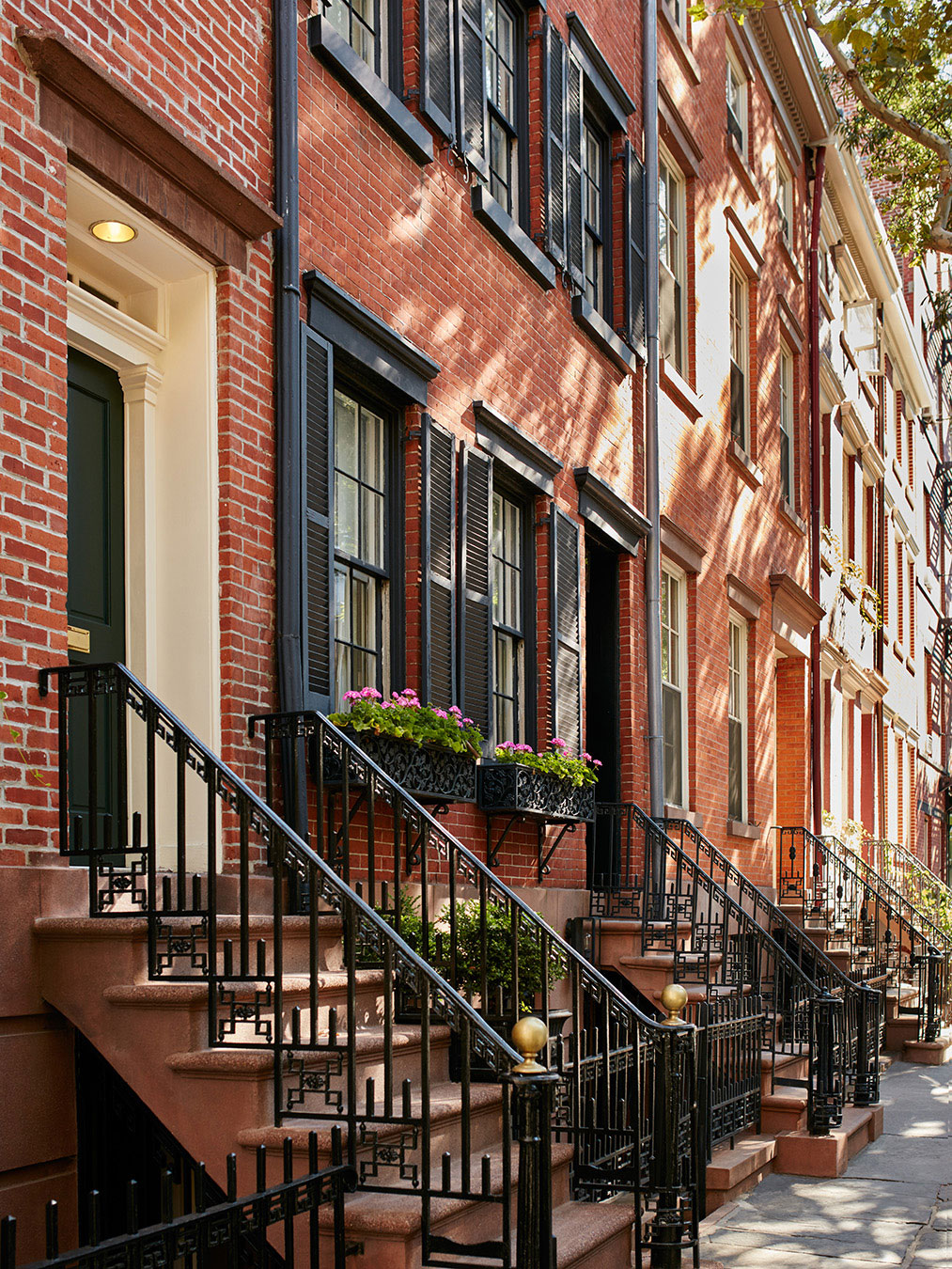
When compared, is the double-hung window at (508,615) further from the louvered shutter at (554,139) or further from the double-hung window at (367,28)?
the double-hung window at (367,28)

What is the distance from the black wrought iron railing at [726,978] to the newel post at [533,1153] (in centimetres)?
358

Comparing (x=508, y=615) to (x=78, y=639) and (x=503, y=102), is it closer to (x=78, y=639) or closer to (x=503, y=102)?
(x=503, y=102)

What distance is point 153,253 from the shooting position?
255 inches

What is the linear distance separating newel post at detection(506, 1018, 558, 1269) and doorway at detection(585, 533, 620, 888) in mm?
7023

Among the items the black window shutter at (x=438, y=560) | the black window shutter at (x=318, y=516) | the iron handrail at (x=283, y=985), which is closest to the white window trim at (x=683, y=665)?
the black window shutter at (x=438, y=560)

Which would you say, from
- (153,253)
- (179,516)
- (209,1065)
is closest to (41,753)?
(209,1065)

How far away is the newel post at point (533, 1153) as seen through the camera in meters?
4.73

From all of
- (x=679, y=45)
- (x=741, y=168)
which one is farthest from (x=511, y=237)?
(x=741, y=168)

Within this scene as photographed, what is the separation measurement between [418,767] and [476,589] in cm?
185

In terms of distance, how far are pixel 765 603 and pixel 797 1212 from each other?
30.6ft

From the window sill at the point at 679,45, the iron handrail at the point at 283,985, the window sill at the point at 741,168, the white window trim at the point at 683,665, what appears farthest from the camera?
the window sill at the point at 741,168

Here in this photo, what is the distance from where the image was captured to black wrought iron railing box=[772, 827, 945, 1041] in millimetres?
15594

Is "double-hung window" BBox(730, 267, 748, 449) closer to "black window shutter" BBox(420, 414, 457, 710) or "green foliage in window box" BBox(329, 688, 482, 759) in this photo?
"black window shutter" BBox(420, 414, 457, 710)

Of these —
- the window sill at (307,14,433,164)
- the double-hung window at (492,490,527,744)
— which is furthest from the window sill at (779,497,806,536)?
→ the window sill at (307,14,433,164)
